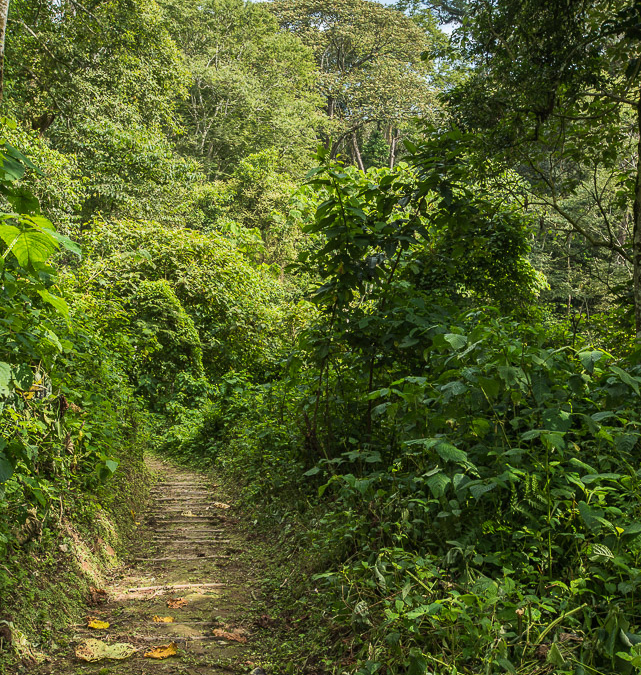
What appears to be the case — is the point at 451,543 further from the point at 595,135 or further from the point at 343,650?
the point at 595,135

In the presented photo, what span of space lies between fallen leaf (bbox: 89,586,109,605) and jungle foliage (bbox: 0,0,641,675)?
503 millimetres

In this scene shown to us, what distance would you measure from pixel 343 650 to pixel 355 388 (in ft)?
8.72

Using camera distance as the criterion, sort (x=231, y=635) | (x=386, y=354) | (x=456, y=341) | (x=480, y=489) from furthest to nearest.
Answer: (x=386, y=354)
(x=231, y=635)
(x=456, y=341)
(x=480, y=489)

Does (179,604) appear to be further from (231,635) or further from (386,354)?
(386,354)

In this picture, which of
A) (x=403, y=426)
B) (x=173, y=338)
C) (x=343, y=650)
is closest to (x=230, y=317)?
(x=173, y=338)

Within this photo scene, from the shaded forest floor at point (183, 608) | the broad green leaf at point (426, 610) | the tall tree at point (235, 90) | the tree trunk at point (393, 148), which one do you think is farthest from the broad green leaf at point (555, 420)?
the tree trunk at point (393, 148)

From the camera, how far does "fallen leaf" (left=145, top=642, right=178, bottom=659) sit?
9.74ft

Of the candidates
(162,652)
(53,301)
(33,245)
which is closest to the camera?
(33,245)

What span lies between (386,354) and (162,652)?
8.31 feet

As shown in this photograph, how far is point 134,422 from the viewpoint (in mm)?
6906

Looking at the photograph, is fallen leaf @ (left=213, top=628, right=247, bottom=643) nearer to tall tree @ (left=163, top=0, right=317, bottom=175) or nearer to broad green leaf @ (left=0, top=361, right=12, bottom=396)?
broad green leaf @ (left=0, top=361, right=12, bottom=396)

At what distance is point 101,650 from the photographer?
301 cm

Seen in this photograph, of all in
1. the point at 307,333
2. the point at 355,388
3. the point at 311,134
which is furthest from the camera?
the point at 311,134

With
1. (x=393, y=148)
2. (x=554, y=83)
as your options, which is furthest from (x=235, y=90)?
(x=554, y=83)
